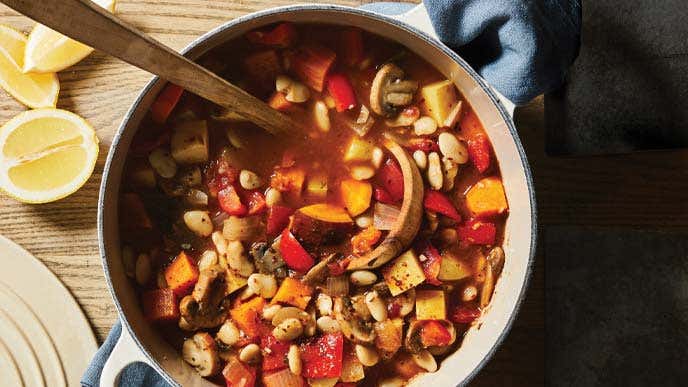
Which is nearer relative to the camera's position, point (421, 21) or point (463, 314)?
point (421, 21)

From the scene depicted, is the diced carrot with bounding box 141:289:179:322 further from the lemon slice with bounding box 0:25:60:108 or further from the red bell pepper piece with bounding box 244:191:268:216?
the lemon slice with bounding box 0:25:60:108

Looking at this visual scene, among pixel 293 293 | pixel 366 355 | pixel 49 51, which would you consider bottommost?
pixel 366 355

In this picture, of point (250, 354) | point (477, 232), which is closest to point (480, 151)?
point (477, 232)

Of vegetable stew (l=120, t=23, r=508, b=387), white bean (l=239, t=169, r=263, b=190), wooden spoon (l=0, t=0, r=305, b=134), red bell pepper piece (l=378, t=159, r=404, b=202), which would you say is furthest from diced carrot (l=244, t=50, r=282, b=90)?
red bell pepper piece (l=378, t=159, r=404, b=202)

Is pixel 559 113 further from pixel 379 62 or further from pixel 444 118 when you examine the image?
pixel 379 62

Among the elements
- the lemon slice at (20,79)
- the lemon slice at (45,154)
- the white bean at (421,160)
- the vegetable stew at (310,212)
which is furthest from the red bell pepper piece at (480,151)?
the lemon slice at (20,79)

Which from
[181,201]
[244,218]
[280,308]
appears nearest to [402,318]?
[280,308]

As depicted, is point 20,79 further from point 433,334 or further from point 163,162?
point 433,334
